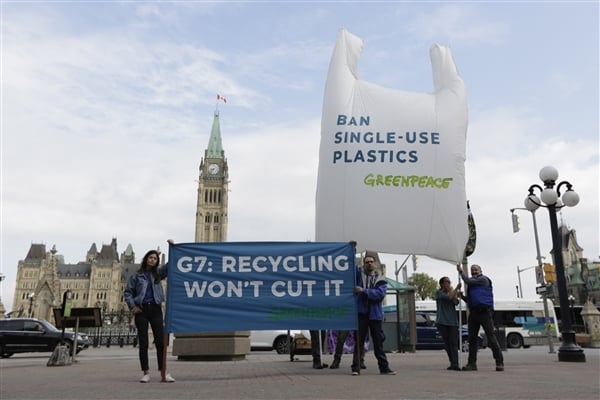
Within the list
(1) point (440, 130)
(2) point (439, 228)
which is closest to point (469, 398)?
(2) point (439, 228)

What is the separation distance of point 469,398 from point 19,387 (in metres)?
6.25

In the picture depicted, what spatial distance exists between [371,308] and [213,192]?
5808 inches

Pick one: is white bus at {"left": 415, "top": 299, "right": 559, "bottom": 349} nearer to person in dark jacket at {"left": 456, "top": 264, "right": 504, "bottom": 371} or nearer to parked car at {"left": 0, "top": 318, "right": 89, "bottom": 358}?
parked car at {"left": 0, "top": 318, "right": 89, "bottom": 358}

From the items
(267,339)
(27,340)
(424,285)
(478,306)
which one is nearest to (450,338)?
(478,306)

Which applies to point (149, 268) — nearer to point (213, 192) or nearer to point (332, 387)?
point (332, 387)

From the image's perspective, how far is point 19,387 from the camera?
289 inches

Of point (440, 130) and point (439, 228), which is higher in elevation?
point (440, 130)

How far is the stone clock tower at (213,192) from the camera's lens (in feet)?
490

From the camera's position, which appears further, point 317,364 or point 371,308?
point 317,364

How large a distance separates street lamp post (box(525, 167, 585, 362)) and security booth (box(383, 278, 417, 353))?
402 cm

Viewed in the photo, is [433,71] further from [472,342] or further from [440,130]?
[472,342]

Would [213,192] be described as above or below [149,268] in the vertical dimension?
above

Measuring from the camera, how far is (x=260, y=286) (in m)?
8.09

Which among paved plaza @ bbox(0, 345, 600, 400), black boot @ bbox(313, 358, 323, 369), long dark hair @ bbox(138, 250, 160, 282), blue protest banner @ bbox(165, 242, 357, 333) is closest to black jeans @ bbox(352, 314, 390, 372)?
paved plaza @ bbox(0, 345, 600, 400)
